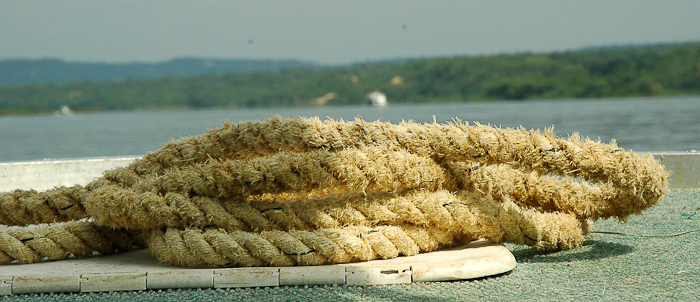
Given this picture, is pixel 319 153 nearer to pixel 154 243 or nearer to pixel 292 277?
pixel 292 277

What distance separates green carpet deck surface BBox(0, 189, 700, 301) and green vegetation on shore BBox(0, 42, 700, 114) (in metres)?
83.1

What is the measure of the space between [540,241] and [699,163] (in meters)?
3.10

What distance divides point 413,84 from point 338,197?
306ft

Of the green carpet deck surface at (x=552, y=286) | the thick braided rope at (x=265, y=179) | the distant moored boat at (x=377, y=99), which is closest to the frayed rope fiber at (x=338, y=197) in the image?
the thick braided rope at (x=265, y=179)

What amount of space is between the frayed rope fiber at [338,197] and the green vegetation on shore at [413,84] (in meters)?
83.0

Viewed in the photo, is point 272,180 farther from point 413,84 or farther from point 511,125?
point 413,84

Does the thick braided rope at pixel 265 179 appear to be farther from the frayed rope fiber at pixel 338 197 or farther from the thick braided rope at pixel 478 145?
the thick braided rope at pixel 478 145

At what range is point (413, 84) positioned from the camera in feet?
314

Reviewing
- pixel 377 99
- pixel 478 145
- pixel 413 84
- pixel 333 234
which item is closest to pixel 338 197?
pixel 333 234

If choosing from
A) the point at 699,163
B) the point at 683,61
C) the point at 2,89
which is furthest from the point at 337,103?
the point at 699,163

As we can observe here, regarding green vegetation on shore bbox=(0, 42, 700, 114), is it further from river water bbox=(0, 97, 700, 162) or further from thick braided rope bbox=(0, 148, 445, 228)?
thick braided rope bbox=(0, 148, 445, 228)

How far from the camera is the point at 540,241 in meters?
3.46

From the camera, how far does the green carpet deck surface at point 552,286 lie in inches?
108

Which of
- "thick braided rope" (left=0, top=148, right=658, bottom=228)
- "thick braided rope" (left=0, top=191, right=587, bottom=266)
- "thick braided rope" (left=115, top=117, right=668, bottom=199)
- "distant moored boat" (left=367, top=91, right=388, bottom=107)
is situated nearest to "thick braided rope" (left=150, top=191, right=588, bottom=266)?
"thick braided rope" (left=0, top=191, right=587, bottom=266)
